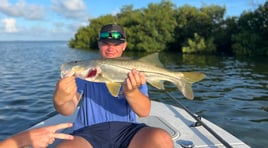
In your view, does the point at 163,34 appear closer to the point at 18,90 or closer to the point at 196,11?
the point at 196,11

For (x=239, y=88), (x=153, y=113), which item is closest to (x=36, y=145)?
(x=153, y=113)

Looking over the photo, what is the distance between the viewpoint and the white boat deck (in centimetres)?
462

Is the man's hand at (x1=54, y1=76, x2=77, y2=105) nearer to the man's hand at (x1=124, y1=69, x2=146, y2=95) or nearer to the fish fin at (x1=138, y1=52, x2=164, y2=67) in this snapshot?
the man's hand at (x1=124, y1=69, x2=146, y2=95)

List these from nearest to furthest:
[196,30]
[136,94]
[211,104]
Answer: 1. [136,94]
2. [211,104]
3. [196,30]

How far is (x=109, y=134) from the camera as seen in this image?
3801mm

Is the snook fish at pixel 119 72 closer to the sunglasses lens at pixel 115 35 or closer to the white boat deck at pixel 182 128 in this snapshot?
the sunglasses lens at pixel 115 35

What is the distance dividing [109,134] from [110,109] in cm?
32

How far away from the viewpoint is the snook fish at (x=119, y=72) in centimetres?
334

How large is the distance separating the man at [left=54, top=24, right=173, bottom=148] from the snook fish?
8 centimetres

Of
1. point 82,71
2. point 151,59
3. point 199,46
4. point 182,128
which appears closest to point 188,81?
point 151,59

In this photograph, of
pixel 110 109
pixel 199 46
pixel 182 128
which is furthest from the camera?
pixel 199 46

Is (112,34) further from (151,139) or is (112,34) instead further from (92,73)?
(151,139)

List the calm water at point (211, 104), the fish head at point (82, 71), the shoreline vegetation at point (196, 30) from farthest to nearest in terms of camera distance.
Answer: the shoreline vegetation at point (196, 30) → the calm water at point (211, 104) → the fish head at point (82, 71)

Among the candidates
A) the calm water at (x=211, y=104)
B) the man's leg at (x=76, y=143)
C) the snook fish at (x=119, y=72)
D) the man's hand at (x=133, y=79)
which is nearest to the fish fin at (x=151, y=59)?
the snook fish at (x=119, y=72)
